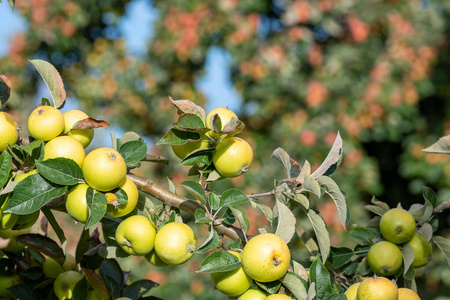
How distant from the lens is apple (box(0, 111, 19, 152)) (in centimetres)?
72

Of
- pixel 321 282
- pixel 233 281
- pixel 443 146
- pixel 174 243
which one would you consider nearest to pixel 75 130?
pixel 174 243

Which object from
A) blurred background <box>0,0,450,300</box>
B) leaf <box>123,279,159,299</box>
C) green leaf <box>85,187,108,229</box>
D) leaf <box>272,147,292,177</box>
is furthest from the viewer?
blurred background <box>0,0,450,300</box>

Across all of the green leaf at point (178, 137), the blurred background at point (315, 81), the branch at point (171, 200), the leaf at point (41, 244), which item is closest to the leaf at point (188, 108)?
the green leaf at point (178, 137)

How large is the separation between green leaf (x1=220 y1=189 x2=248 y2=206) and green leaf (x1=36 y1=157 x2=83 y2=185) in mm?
246

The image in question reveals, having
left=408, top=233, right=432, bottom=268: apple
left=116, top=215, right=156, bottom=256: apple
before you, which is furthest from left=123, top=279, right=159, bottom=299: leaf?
left=408, top=233, right=432, bottom=268: apple

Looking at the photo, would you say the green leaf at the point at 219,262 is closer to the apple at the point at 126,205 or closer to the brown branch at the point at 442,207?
the apple at the point at 126,205

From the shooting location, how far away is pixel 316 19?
3.95m

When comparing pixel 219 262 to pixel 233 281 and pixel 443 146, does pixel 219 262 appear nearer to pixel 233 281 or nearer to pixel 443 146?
pixel 233 281

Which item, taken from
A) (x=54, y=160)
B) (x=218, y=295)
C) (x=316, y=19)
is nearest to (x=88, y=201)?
(x=54, y=160)

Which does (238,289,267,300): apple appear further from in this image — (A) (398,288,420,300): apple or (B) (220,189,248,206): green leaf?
(A) (398,288,420,300): apple

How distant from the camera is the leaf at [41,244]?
0.89 m

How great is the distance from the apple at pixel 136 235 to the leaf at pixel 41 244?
23 cm

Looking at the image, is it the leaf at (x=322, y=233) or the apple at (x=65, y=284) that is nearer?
the leaf at (x=322, y=233)

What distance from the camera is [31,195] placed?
0.69 meters
